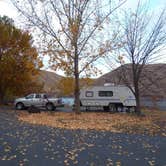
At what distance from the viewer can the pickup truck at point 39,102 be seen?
36719 millimetres

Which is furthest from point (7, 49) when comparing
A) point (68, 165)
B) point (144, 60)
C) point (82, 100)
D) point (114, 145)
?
point (68, 165)

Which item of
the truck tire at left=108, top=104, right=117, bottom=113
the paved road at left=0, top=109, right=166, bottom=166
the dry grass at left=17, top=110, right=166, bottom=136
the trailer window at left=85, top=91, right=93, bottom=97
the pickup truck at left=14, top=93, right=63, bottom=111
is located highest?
the trailer window at left=85, top=91, right=93, bottom=97

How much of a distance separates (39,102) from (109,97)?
7.16 m

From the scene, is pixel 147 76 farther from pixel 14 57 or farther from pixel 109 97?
pixel 14 57

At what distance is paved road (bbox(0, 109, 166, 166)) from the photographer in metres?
9.22

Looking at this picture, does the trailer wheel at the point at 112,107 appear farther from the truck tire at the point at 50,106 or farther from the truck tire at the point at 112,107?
the truck tire at the point at 50,106

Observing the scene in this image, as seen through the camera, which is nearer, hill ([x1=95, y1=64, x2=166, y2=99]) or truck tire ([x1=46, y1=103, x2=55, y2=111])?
hill ([x1=95, y1=64, x2=166, y2=99])

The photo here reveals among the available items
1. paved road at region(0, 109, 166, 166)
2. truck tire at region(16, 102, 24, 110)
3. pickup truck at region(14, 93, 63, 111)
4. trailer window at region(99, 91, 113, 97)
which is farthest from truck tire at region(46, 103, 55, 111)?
paved road at region(0, 109, 166, 166)

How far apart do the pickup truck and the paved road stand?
21.8 meters

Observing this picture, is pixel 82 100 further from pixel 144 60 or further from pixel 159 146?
pixel 159 146

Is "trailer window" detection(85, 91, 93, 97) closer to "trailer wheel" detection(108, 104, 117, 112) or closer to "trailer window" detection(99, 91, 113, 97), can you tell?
"trailer window" detection(99, 91, 113, 97)

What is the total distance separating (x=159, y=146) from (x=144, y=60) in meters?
17.6

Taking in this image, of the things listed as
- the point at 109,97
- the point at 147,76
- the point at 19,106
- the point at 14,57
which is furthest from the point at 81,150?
the point at 14,57

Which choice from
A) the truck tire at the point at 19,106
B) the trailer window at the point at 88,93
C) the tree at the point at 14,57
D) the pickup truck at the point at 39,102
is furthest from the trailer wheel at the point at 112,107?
the tree at the point at 14,57
